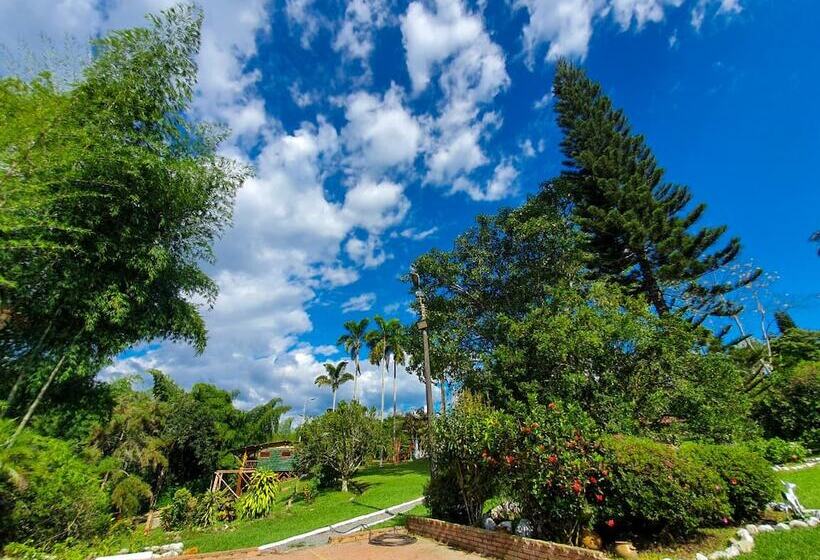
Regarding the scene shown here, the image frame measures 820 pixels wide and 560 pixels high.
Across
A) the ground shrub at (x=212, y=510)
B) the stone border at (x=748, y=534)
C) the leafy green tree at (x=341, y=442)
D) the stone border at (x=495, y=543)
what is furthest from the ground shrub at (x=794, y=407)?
the ground shrub at (x=212, y=510)

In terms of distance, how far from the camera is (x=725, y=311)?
16.4m

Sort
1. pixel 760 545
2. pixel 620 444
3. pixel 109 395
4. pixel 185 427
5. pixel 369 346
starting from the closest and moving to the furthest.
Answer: pixel 760 545 < pixel 620 444 < pixel 109 395 < pixel 185 427 < pixel 369 346

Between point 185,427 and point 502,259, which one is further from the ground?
point 502,259

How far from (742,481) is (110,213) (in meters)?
10.2

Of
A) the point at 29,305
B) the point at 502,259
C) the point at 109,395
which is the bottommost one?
the point at 109,395

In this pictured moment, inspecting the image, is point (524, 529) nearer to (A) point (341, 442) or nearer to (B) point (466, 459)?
(B) point (466, 459)

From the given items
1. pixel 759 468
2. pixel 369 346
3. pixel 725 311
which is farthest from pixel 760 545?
pixel 369 346

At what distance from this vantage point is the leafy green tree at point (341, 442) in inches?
703

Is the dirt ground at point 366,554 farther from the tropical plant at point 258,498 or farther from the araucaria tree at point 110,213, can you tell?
the tropical plant at point 258,498

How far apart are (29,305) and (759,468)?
11088 mm

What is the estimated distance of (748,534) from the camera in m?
4.66

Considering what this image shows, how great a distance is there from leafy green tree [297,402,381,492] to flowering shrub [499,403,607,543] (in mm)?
13646

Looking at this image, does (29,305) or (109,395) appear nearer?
(29,305)

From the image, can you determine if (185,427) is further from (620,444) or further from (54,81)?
(620,444)
